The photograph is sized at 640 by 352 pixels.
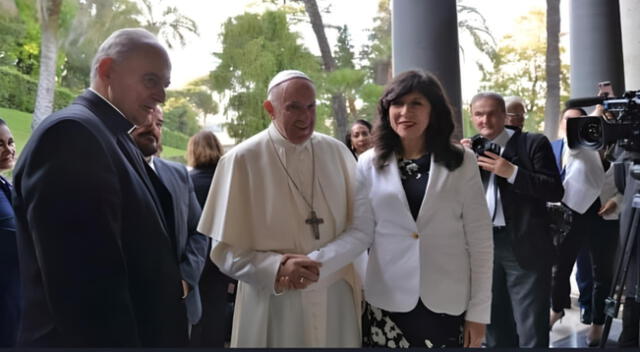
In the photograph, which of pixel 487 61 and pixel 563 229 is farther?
pixel 487 61

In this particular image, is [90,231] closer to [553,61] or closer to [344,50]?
[344,50]

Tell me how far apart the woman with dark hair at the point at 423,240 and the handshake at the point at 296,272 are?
82mm

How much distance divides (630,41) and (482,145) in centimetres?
496

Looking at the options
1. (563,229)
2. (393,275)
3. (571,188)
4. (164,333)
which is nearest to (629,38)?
(571,188)

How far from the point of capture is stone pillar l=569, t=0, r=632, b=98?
6.54m

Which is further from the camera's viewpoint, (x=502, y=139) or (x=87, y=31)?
(x=87, y=31)

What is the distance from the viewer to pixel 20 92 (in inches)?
311

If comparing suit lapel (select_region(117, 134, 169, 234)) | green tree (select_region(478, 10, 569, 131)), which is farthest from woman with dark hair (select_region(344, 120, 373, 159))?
green tree (select_region(478, 10, 569, 131))

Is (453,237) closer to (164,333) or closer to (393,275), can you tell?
(393,275)

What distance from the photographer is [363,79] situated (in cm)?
1066

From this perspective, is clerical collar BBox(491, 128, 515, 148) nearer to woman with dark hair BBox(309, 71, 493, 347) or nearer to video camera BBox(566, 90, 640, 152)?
video camera BBox(566, 90, 640, 152)

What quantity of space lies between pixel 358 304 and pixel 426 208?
1.58 feet

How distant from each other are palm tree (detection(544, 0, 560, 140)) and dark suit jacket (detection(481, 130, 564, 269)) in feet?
31.8

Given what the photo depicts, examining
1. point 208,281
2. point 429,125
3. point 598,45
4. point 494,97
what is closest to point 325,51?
point 598,45
